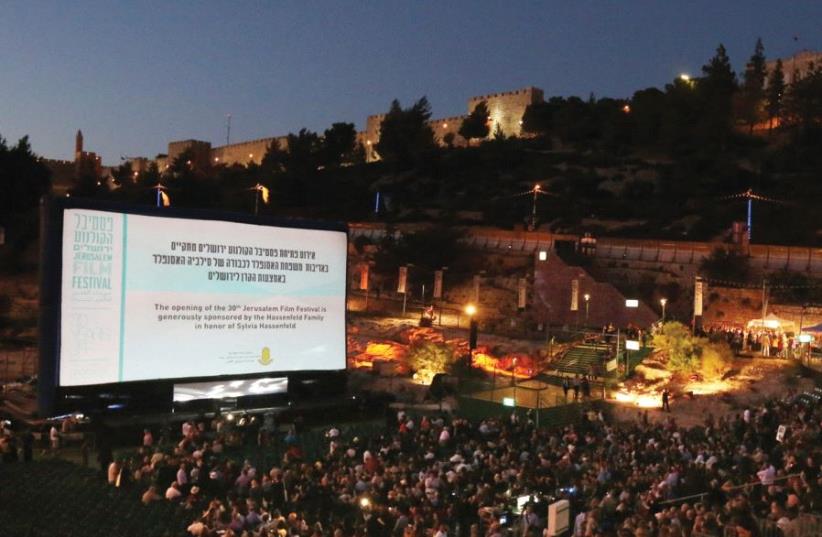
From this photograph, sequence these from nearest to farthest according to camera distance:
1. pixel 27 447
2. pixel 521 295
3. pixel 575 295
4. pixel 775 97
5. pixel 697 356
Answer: pixel 27 447 < pixel 697 356 < pixel 575 295 < pixel 521 295 < pixel 775 97

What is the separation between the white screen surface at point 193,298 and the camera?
16.2m

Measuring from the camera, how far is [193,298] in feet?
58.1

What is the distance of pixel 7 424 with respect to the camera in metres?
16.3

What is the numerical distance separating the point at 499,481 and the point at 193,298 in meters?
8.26

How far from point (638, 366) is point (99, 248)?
1610 centimetres

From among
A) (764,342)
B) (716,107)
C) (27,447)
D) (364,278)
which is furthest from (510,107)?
(27,447)

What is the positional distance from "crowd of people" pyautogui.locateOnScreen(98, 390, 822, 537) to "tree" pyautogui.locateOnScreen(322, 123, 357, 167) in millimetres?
63569

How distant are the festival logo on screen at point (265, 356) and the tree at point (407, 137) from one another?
5189 cm

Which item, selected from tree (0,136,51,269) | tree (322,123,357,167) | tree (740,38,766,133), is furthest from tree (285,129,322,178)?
tree (740,38,766,133)

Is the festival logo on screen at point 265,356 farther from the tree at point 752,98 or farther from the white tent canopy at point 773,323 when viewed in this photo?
the tree at point 752,98

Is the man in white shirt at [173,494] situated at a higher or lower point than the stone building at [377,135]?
lower

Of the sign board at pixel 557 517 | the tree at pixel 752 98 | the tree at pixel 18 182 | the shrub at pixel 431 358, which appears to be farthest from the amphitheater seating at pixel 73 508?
the tree at pixel 752 98

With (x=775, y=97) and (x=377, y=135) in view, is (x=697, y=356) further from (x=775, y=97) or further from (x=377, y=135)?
(x=377, y=135)

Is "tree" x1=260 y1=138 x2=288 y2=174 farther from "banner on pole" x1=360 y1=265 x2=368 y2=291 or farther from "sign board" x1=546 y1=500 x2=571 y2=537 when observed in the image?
"sign board" x1=546 y1=500 x2=571 y2=537
